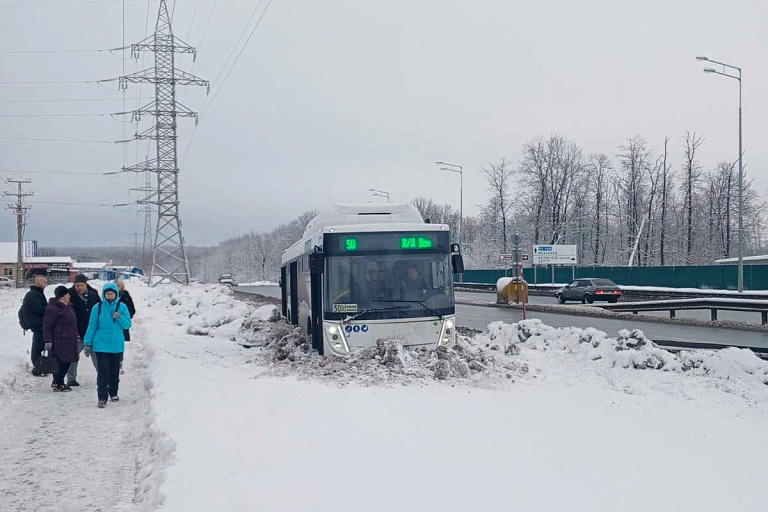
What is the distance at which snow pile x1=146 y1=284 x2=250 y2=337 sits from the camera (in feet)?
68.5

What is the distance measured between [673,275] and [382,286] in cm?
4520

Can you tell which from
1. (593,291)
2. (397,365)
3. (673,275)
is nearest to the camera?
(397,365)

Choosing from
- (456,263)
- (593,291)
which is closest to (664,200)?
(593,291)

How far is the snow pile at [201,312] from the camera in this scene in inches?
821

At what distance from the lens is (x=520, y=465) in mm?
6500

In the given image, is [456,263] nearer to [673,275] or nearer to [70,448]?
[70,448]

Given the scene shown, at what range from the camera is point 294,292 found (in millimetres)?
18094

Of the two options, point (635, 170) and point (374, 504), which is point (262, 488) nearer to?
point (374, 504)

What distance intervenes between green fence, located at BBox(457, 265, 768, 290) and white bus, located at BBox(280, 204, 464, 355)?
130 feet

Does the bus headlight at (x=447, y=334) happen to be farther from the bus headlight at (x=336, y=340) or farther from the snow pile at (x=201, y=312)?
the snow pile at (x=201, y=312)

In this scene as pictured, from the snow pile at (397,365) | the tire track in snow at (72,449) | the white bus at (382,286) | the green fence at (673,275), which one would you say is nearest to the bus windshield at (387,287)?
the white bus at (382,286)

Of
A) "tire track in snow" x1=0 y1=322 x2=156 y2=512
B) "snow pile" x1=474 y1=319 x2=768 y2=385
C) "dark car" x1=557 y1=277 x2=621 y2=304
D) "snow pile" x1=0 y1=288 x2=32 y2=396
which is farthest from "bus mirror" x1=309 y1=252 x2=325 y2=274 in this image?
"dark car" x1=557 y1=277 x2=621 y2=304

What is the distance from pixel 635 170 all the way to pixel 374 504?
73.3m

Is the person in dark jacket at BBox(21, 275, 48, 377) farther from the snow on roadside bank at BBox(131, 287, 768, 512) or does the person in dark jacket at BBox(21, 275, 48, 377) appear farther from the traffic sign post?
the traffic sign post
